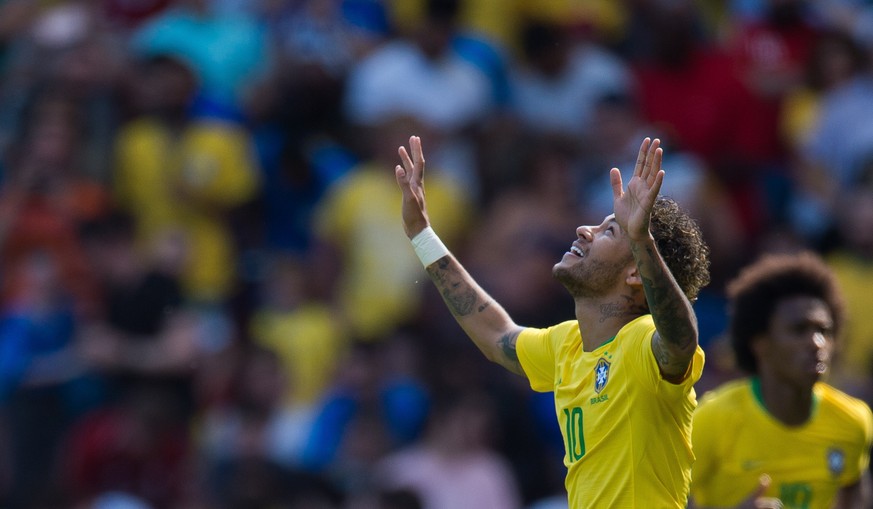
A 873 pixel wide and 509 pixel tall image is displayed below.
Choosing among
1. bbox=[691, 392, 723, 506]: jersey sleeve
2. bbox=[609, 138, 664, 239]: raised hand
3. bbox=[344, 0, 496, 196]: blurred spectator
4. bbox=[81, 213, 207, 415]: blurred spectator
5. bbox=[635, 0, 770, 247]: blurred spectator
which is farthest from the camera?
bbox=[344, 0, 496, 196]: blurred spectator

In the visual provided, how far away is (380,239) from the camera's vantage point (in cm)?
1106

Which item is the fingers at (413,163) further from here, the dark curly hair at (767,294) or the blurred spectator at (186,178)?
the blurred spectator at (186,178)

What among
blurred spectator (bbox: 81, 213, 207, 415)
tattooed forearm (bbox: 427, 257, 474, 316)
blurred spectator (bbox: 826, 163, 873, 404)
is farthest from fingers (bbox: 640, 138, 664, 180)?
blurred spectator (bbox: 81, 213, 207, 415)

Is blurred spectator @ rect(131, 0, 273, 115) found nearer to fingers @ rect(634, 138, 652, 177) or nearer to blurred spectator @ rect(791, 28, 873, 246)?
blurred spectator @ rect(791, 28, 873, 246)

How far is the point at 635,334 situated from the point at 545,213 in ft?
18.0

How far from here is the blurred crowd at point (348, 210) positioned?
10.3m

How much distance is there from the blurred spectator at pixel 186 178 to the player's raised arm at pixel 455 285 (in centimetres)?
545

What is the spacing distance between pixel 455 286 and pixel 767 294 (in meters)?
1.45

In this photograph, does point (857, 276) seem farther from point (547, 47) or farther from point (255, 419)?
point (255, 419)

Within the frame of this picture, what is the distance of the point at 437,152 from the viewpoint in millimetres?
11375

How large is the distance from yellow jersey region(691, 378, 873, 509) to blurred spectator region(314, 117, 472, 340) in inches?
174

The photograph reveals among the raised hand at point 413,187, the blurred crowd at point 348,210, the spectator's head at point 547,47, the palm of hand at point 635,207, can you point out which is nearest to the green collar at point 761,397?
the raised hand at point 413,187

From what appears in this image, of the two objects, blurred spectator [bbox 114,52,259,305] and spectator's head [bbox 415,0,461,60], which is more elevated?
spectator's head [bbox 415,0,461,60]

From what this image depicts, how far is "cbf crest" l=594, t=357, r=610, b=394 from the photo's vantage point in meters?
5.39
